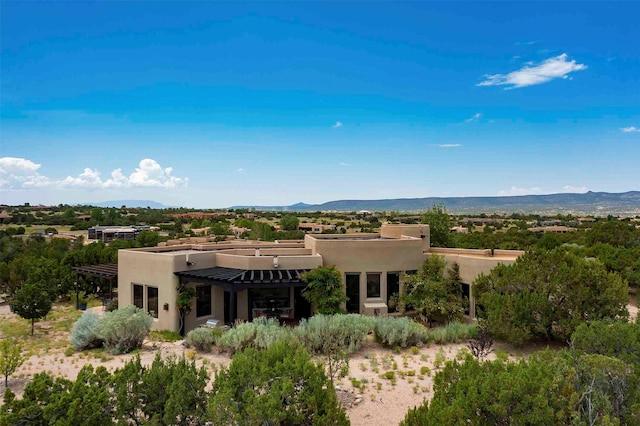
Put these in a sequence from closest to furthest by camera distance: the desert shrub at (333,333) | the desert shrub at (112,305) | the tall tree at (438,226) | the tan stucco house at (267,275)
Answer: the desert shrub at (333,333) → the tan stucco house at (267,275) → the desert shrub at (112,305) → the tall tree at (438,226)

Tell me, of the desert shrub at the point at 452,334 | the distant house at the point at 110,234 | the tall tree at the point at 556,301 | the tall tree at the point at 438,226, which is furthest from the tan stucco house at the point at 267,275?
the distant house at the point at 110,234

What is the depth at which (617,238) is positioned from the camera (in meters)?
41.3

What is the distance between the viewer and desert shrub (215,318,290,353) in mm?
14414

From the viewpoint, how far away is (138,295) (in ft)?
68.0

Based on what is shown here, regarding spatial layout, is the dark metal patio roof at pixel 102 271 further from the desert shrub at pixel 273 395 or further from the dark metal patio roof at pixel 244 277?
the desert shrub at pixel 273 395

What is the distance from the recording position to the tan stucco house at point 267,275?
63.9 feet

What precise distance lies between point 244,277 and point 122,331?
5.34m

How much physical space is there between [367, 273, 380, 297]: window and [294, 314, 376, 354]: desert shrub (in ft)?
15.4

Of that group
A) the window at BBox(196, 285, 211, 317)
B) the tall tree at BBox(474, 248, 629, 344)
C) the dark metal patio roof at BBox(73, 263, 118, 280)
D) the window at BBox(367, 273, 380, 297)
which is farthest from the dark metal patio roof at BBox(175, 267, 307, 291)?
the tall tree at BBox(474, 248, 629, 344)

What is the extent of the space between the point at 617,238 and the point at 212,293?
1587 inches

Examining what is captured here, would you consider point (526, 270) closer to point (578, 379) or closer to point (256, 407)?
point (578, 379)

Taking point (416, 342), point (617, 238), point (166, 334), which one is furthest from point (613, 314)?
point (617, 238)

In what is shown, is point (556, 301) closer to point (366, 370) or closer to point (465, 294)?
point (465, 294)

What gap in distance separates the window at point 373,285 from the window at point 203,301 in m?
7.81
